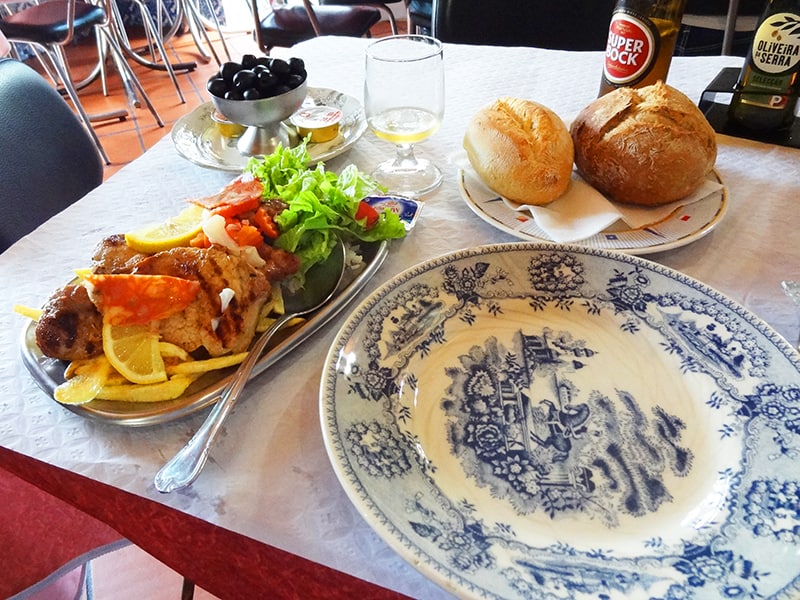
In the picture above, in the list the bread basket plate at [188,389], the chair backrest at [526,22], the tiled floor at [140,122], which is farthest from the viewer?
the chair backrest at [526,22]

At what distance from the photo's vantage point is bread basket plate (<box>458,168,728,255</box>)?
27.0 inches

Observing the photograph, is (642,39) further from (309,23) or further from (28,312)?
(309,23)

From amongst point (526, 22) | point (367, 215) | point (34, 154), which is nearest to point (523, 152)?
point (367, 215)

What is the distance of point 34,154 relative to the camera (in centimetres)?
100

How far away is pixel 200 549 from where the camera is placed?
482mm

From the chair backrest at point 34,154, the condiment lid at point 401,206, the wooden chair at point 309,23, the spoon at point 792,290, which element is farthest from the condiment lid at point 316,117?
the wooden chair at point 309,23

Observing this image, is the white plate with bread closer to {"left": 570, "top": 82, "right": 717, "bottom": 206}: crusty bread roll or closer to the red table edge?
{"left": 570, "top": 82, "right": 717, "bottom": 206}: crusty bread roll

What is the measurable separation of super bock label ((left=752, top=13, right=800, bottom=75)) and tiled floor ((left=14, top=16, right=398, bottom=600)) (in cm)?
120

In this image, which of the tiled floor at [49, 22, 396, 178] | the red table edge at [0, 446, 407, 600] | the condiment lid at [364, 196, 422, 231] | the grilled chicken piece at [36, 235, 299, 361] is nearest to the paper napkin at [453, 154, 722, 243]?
the condiment lid at [364, 196, 422, 231]

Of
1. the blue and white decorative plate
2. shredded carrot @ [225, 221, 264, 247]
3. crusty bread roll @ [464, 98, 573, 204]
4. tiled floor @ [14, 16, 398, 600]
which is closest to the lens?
the blue and white decorative plate

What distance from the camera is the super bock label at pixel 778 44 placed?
765 millimetres

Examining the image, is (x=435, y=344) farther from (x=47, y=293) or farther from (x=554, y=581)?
(x=47, y=293)

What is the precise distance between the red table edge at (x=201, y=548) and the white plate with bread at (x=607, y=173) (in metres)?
0.44

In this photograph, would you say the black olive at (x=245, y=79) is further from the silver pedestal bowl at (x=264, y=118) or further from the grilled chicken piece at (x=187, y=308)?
the grilled chicken piece at (x=187, y=308)
